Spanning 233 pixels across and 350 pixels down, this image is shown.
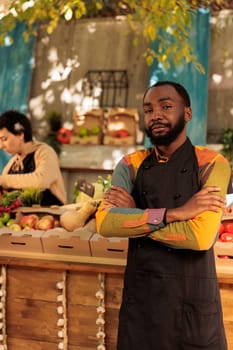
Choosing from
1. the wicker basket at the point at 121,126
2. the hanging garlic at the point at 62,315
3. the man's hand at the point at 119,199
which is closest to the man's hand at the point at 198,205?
the man's hand at the point at 119,199

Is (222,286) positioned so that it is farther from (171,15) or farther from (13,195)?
(171,15)

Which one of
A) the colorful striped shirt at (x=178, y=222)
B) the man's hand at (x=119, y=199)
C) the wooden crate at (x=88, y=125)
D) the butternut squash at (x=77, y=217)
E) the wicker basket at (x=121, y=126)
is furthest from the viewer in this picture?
the wooden crate at (x=88, y=125)

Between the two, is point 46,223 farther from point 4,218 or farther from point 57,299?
point 57,299

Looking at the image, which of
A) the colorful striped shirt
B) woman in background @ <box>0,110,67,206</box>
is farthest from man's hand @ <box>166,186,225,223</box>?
woman in background @ <box>0,110,67,206</box>

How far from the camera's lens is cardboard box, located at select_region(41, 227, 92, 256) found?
214cm

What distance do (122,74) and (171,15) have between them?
278 centimetres

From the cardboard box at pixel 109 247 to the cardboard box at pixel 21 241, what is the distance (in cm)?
32

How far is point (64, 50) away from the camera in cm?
680

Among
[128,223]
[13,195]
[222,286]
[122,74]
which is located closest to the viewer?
[128,223]

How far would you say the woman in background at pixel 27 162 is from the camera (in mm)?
3082

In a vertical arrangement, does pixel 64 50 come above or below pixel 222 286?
above

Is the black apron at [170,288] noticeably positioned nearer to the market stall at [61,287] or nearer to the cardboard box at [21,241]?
the market stall at [61,287]

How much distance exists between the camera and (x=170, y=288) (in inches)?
57.3

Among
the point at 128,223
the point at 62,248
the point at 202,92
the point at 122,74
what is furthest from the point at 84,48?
the point at 128,223
